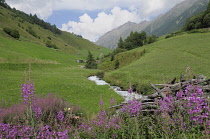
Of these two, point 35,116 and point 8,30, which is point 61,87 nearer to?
point 35,116

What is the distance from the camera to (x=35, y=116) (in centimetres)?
639

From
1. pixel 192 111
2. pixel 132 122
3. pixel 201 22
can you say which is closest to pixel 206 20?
pixel 201 22

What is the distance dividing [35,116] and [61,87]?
15484 mm

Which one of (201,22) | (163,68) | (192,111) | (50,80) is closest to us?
(192,111)

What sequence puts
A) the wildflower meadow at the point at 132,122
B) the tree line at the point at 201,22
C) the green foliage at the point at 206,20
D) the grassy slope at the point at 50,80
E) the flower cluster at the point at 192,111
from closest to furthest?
the flower cluster at the point at 192,111 → the wildflower meadow at the point at 132,122 → the grassy slope at the point at 50,80 → the green foliage at the point at 206,20 → the tree line at the point at 201,22

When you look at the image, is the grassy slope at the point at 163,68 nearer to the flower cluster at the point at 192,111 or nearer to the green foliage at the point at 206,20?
the flower cluster at the point at 192,111

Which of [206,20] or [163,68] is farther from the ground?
[206,20]

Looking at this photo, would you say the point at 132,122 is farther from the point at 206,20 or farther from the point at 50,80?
the point at 206,20

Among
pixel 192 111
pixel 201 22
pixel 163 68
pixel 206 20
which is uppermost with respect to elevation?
pixel 201 22

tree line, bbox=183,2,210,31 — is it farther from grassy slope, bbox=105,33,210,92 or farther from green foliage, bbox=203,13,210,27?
grassy slope, bbox=105,33,210,92

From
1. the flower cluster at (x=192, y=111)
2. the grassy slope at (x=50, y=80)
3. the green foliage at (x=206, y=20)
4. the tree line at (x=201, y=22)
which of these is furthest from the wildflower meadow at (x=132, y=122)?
the tree line at (x=201, y=22)

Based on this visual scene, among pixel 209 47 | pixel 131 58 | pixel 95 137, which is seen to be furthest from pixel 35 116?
pixel 131 58

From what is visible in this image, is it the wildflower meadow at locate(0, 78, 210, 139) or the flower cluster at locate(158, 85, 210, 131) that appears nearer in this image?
the flower cluster at locate(158, 85, 210, 131)

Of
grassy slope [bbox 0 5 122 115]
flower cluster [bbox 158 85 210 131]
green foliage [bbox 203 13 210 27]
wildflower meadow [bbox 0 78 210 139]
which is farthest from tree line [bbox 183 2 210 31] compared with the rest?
flower cluster [bbox 158 85 210 131]
